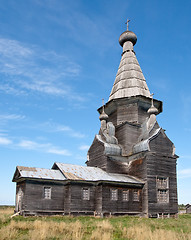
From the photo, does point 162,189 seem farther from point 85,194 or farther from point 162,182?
point 85,194

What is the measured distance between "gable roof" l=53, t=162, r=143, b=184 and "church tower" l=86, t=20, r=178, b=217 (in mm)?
946

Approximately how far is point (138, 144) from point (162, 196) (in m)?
5.43

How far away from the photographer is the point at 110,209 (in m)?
21.0

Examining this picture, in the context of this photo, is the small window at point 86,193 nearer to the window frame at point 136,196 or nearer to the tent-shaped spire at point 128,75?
Answer: the window frame at point 136,196

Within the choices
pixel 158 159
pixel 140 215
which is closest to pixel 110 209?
pixel 140 215

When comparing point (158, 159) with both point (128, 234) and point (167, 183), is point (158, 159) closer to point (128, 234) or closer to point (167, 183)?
point (167, 183)

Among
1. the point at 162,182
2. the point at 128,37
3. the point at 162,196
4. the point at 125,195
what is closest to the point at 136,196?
the point at 125,195

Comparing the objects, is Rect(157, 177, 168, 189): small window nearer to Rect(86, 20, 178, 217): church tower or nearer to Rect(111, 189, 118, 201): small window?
Rect(86, 20, 178, 217): church tower

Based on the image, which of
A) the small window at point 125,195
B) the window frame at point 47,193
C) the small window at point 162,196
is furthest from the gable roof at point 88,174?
the small window at point 162,196

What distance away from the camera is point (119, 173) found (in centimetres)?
2497

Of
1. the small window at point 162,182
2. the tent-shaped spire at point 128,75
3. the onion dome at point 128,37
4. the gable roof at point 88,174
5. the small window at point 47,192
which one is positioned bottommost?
the small window at point 47,192

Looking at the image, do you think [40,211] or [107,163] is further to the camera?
[107,163]

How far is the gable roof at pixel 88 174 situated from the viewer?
21.5m

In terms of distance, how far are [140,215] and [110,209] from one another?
3330mm
